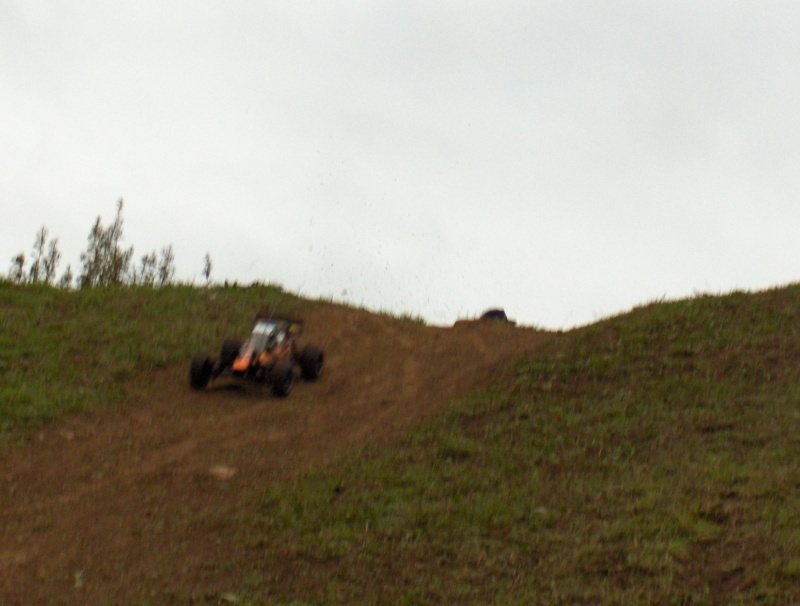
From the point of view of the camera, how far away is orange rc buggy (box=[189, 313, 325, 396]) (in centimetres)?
1473

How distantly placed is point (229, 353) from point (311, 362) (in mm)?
1365

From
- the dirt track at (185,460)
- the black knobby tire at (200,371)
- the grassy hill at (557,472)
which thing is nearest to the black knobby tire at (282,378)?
the dirt track at (185,460)

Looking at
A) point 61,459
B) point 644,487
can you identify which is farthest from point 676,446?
point 61,459

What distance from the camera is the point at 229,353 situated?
49.9ft

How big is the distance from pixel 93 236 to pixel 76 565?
29648 mm

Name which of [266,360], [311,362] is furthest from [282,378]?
[311,362]

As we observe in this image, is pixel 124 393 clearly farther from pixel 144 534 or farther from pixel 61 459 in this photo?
pixel 144 534

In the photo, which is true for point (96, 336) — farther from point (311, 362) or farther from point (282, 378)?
point (282, 378)

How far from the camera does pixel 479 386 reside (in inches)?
569

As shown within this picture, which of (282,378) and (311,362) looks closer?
(282,378)

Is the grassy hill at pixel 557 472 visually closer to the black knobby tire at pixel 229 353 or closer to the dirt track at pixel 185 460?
the dirt track at pixel 185 460

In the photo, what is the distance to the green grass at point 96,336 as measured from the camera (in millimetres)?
13992

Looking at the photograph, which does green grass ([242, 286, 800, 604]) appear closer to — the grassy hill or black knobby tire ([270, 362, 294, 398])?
the grassy hill

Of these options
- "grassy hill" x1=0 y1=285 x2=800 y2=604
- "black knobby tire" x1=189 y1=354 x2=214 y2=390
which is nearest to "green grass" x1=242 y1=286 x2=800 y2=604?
"grassy hill" x1=0 y1=285 x2=800 y2=604
